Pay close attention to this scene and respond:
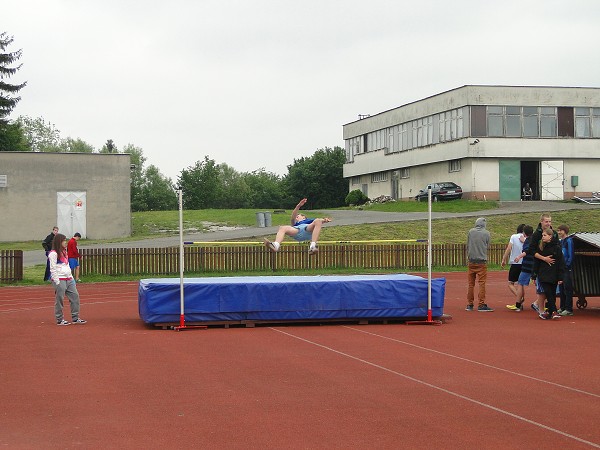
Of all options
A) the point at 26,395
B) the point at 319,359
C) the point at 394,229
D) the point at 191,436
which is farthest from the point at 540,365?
the point at 394,229

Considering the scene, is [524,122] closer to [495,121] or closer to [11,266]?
[495,121]

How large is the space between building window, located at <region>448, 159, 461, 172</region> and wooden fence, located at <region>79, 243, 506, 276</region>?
82.6 feet

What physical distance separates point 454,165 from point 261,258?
1212 inches

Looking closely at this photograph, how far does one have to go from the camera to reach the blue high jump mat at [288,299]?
688 inches

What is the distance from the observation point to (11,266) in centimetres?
3139

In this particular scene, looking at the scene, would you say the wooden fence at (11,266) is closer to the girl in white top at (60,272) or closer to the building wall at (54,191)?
the girl in white top at (60,272)

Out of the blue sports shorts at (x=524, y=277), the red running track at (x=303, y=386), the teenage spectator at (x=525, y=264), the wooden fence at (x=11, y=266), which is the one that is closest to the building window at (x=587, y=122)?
the wooden fence at (x=11, y=266)

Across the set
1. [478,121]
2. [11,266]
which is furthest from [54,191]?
[478,121]

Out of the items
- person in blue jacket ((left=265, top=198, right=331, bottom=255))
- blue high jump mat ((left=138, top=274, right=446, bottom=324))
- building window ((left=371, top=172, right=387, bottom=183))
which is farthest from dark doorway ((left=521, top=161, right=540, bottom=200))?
person in blue jacket ((left=265, top=198, right=331, bottom=255))

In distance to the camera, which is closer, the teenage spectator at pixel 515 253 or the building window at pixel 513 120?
the teenage spectator at pixel 515 253

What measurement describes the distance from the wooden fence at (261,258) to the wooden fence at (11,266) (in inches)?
109

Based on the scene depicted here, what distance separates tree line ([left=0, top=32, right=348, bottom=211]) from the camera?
7269 cm

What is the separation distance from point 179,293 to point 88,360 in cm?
492

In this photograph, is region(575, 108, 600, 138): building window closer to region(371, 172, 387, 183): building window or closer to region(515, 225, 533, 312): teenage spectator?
region(371, 172, 387, 183): building window
